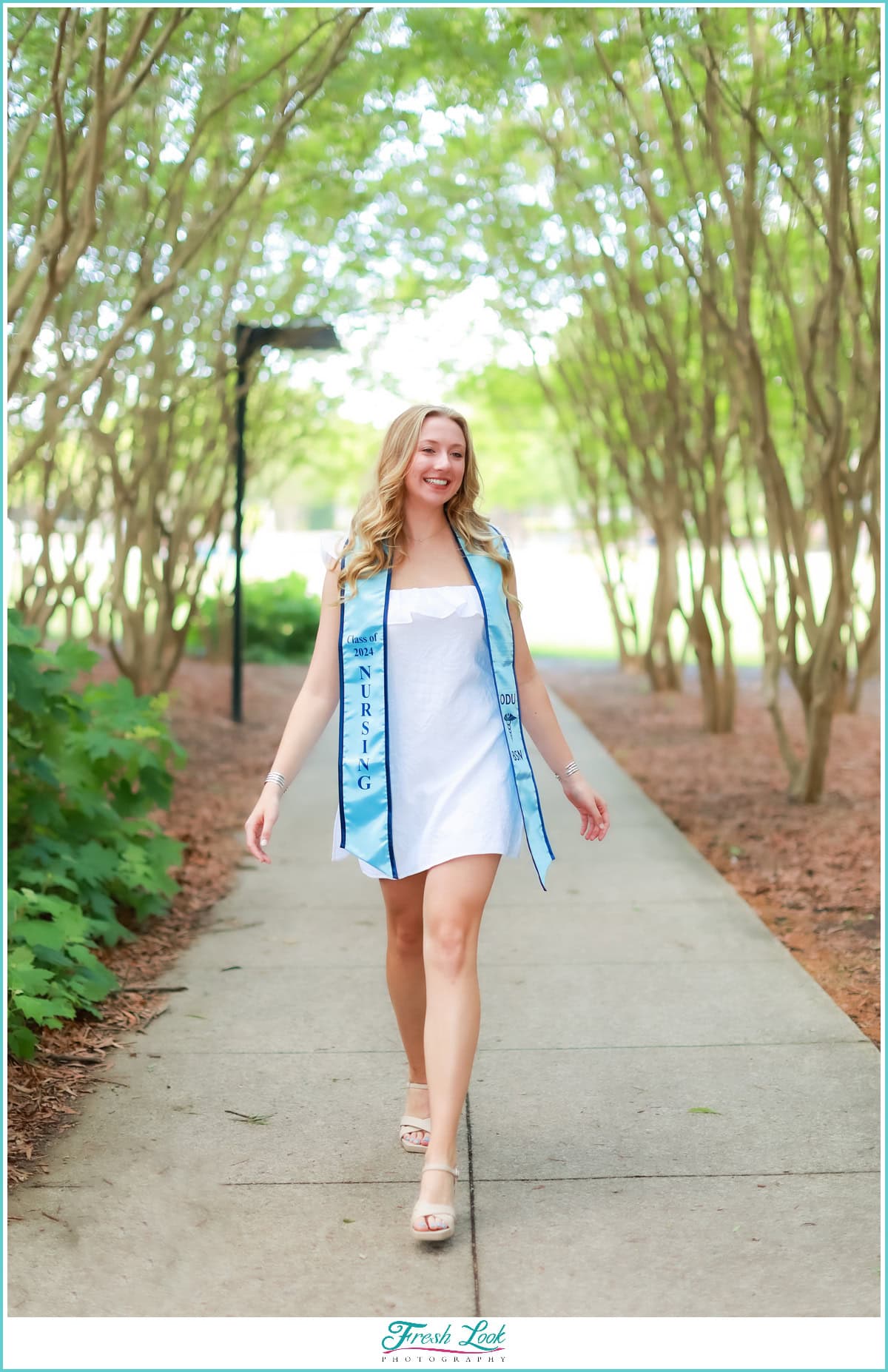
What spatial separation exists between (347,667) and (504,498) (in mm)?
56871

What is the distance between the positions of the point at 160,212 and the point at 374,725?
283 inches

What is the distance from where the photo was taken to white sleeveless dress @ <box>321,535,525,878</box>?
11.4ft

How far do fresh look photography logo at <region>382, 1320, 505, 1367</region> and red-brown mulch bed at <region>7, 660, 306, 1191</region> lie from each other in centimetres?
123

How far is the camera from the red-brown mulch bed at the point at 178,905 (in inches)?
158

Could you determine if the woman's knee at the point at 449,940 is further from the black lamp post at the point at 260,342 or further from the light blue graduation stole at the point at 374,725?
the black lamp post at the point at 260,342

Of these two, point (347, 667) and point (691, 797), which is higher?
point (347, 667)

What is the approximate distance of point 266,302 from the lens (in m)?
12.9

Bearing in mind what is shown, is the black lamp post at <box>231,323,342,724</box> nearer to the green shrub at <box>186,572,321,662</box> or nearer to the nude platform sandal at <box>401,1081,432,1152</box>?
the green shrub at <box>186,572,321,662</box>

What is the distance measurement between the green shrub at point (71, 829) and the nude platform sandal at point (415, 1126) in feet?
3.54

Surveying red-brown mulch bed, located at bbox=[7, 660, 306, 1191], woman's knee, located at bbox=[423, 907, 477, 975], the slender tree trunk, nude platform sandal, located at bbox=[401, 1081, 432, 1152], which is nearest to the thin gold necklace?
woman's knee, located at bbox=[423, 907, 477, 975]

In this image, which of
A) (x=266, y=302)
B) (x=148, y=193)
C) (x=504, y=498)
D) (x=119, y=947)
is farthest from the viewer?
(x=504, y=498)

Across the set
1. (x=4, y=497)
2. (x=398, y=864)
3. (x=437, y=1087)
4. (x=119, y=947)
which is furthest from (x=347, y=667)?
(x=119, y=947)

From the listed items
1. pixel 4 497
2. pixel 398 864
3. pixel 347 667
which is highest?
pixel 4 497

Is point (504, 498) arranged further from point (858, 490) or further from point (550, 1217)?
point (550, 1217)
